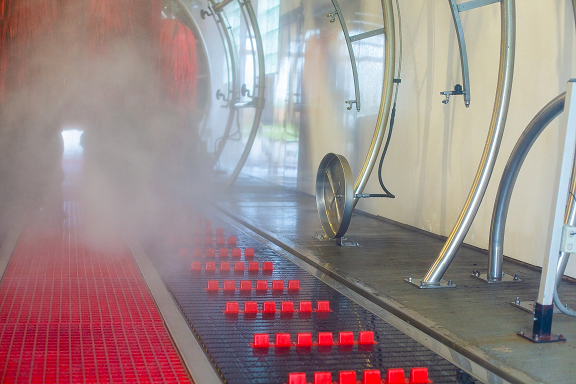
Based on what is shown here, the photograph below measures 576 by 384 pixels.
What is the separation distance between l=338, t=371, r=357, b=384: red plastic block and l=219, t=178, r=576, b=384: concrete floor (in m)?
0.70

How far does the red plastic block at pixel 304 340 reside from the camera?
9.83 ft

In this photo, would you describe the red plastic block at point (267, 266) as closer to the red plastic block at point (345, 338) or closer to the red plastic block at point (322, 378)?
the red plastic block at point (345, 338)

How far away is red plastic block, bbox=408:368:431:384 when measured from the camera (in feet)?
8.54

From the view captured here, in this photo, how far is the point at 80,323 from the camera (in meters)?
3.15

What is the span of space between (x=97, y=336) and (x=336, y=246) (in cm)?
291

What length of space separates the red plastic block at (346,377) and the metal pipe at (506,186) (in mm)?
2169

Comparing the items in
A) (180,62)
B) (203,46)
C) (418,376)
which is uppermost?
(203,46)

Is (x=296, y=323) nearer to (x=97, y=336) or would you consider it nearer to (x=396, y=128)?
(x=97, y=336)

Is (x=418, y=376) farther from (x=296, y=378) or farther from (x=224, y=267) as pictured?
(x=224, y=267)

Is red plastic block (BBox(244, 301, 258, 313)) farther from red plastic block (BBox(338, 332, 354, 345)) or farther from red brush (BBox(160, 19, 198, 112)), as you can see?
red brush (BBox(160, 19, 198, 112))

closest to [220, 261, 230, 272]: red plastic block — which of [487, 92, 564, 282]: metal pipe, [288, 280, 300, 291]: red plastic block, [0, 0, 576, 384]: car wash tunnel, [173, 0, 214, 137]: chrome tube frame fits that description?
[0, 0, 576, 384]: car wash tunnel

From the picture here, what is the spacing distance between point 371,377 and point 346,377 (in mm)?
109

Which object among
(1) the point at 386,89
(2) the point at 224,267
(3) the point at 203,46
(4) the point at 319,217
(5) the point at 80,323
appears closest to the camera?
(5) the point at 80,323

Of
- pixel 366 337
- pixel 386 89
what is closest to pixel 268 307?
pixel 366 337
